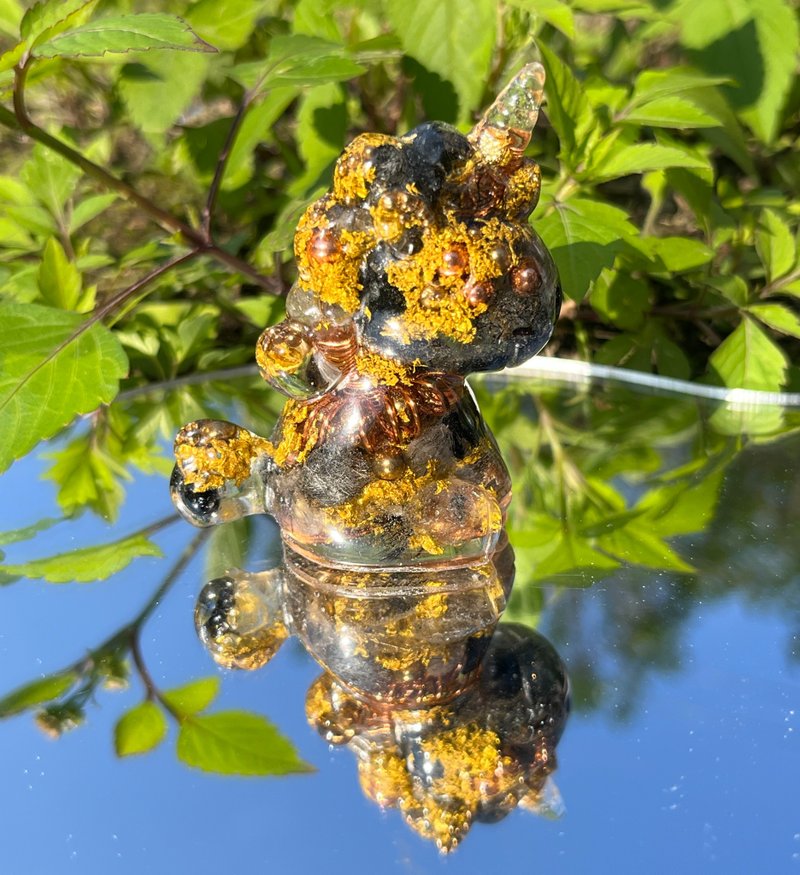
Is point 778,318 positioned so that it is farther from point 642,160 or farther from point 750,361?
point 642,160

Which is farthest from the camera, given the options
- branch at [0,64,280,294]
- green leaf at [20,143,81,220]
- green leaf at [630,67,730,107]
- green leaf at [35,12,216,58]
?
green leaf at [20,143,81,220]

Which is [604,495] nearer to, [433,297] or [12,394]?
[433,297]

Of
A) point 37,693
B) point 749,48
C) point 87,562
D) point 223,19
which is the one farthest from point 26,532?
point 749,48

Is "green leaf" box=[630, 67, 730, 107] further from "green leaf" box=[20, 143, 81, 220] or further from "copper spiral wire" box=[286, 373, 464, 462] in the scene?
"green leaf" box=[20, 143, 81, 220]

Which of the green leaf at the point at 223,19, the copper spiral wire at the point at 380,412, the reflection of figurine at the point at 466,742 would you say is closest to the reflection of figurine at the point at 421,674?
the reflection of figurine at the point at 466,742

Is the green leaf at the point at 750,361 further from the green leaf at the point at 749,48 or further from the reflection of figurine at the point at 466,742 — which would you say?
the reflection of figurine at the point at 466,742

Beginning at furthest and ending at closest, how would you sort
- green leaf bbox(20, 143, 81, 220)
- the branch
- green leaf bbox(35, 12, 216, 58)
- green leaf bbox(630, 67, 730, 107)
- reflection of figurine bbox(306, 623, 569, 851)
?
1. green leaf bbox(20, 143, 81, 220)
2. green leaf bbox(630, 67, 730, 107)
3. the branch
4. green leaf bbox(35, 12, 216, 58)
5. reflection of figurine bbox(306, 623, 569, 851)

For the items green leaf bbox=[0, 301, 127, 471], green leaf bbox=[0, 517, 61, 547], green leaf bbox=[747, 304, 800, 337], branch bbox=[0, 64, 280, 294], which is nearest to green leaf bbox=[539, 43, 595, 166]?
green leaf bbox=[747, 304, 800, 337]
